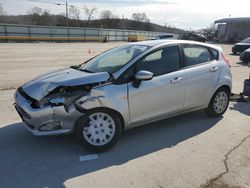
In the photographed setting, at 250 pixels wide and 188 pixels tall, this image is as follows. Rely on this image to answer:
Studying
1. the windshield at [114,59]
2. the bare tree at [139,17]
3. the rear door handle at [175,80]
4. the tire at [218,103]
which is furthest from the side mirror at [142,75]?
the bare tree at [139,17]

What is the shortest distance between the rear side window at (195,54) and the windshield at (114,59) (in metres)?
0.84

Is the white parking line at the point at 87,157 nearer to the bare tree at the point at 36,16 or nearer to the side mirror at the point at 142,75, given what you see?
the side mirror at the point at 142,75

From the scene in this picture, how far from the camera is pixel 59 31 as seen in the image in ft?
132

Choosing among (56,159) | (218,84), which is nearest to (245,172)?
(218,84)

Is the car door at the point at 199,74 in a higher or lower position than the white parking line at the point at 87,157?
higher

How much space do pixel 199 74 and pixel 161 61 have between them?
86 cm

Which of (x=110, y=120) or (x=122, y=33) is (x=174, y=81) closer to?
(x=110, y=120)

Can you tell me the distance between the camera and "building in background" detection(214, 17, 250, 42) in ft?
182

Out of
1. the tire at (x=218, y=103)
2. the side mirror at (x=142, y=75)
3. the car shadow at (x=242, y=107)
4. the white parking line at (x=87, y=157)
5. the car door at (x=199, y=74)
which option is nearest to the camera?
the white parking line at (x=87, y=157)

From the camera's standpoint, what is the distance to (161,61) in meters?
4.76

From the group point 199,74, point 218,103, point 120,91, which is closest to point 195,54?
point 199,74

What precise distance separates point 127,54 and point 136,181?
2.33 metres

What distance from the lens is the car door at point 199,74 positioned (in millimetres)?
5027

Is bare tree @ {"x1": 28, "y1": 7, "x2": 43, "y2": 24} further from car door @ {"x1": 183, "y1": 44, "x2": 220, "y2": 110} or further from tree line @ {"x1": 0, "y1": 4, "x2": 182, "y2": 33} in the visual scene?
car door @ {"x1": 183, "y1": 44, "x2": 220, "y2": 110}
